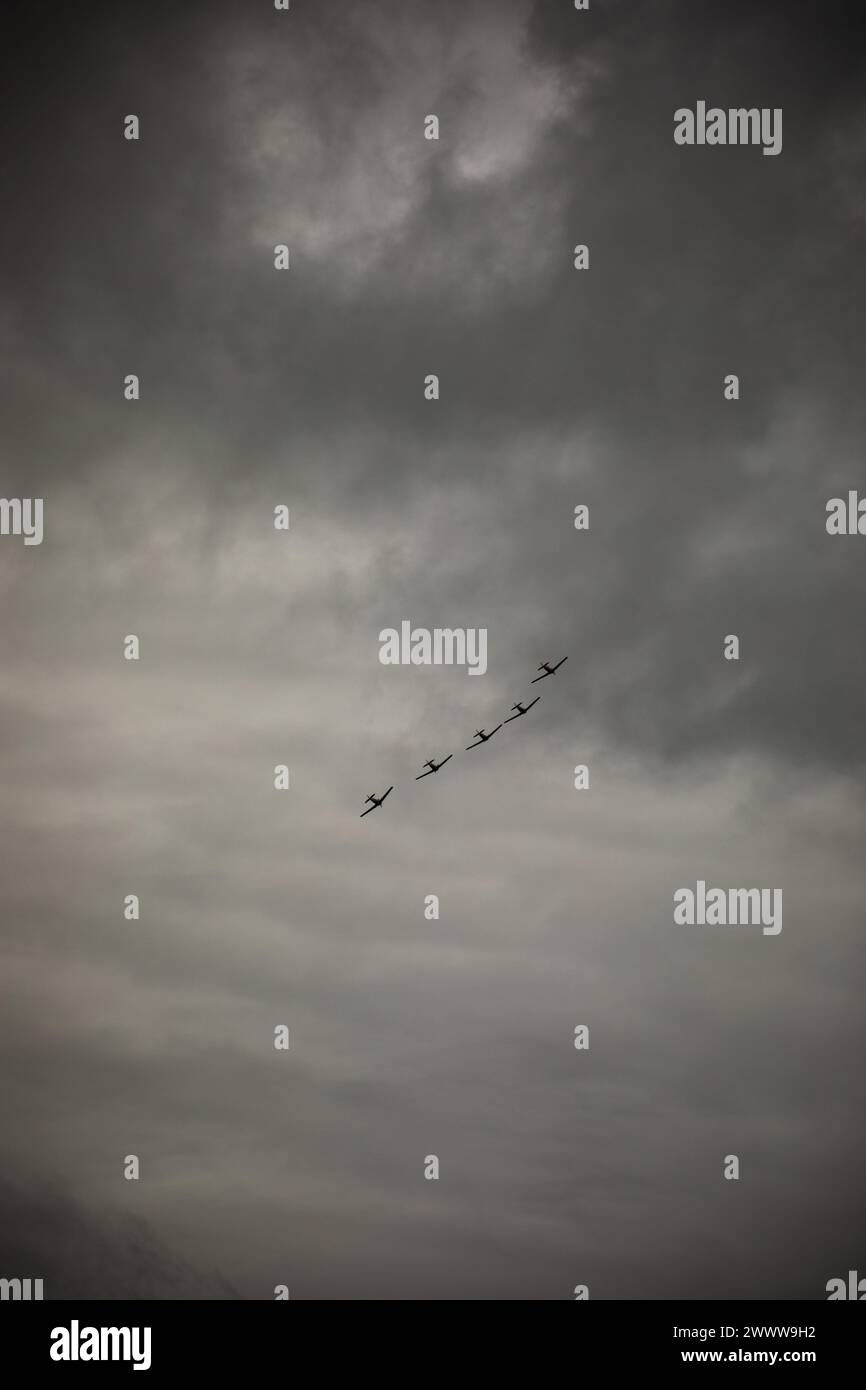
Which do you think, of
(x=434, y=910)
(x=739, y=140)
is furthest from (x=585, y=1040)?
(x=739, y=140)
